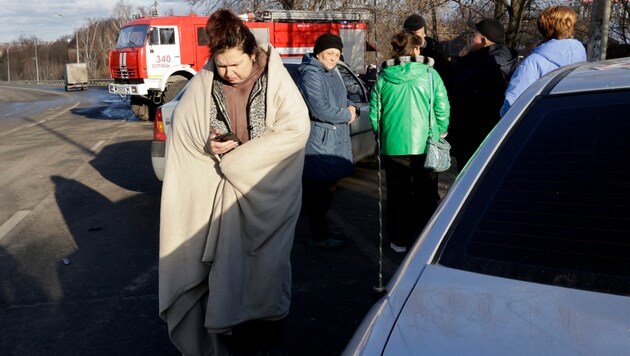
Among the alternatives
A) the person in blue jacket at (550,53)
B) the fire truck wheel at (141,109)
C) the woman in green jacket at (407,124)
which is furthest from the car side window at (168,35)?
the person in blue jacket at (550,53)

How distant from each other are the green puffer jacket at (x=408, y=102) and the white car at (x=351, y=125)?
2.70 m

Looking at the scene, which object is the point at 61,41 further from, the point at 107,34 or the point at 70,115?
the point at 70,115

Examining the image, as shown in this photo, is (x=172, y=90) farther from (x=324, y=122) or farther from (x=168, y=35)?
(x=324, y=122)

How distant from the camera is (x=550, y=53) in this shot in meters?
4.93

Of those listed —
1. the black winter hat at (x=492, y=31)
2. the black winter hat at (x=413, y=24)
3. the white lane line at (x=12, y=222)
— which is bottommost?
the white lane line at (x=12, y=222)

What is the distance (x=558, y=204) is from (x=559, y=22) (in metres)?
3.42

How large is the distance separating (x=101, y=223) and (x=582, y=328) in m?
6.35

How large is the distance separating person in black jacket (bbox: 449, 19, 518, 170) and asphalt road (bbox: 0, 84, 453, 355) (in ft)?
4.13

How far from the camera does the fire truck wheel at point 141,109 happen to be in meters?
20.5

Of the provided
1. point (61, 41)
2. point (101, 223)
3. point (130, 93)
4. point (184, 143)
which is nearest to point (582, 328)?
point (184, 143)

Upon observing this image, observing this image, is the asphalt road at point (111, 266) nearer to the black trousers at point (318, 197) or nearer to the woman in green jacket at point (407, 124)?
the black trousers at point (318, 197)

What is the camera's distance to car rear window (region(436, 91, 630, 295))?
72.4 inches

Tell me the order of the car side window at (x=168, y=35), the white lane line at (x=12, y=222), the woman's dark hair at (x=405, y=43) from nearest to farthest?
the woman's dark hair at (x=405, y=43), the white lane line at (x=12, y=222), the car side window at (x=168, y=35)

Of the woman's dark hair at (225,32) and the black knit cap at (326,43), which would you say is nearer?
the woman's dark hair at (225,32)
